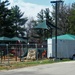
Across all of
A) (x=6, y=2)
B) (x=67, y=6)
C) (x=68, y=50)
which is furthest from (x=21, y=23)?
(x=68, y=50)

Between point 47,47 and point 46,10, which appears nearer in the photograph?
point 47,47

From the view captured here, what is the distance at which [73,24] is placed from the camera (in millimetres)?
66438

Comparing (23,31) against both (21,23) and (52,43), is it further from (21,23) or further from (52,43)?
(52,43)

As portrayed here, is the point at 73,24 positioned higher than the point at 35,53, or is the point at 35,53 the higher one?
the point at 73,24

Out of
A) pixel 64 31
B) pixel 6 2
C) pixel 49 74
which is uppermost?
pixel 6 2

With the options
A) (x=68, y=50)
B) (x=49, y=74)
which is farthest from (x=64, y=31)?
(x=49, y=74)

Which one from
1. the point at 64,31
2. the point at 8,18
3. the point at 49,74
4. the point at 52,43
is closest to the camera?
the point at 49,74

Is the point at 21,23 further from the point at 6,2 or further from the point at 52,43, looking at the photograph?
the point at 52,43

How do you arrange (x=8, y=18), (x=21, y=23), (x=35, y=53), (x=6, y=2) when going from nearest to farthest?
(x=35, y=53) → (x=8, y=18) → (x=6, y=2) → (x=21, y=23)

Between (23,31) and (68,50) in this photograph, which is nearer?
(68,50)

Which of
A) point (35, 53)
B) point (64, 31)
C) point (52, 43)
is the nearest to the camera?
point (35, 53)

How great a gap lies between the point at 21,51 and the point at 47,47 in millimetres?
3955

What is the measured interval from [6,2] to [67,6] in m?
18.0

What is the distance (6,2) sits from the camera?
6438 centimetres
